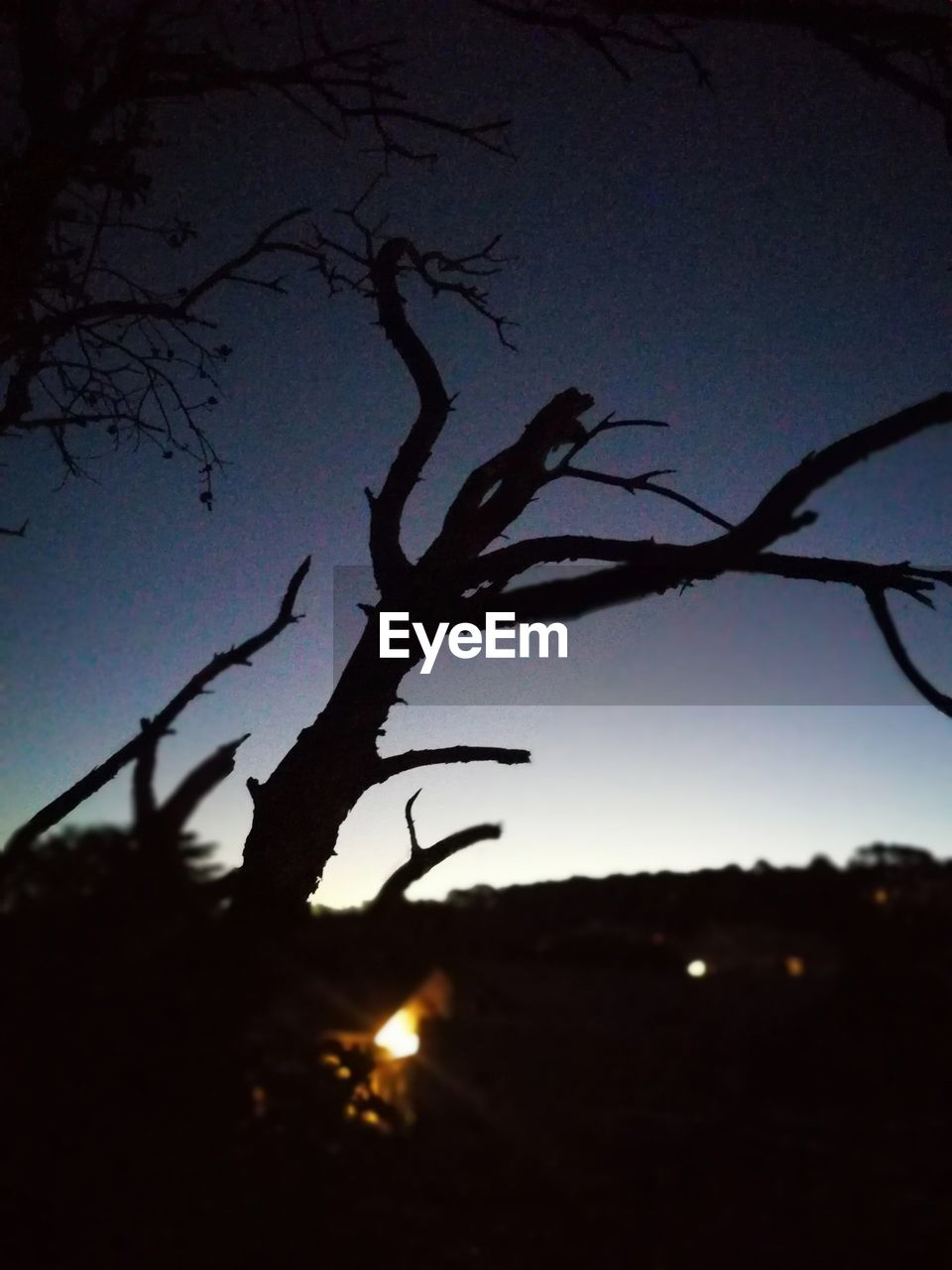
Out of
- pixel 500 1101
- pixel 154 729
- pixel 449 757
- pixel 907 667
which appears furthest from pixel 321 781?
pixel 500 1101

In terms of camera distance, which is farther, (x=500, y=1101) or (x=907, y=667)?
(x=500, y=1101)

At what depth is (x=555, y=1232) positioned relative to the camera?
12.7 meters

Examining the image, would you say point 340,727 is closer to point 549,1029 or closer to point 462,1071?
point 462,1071

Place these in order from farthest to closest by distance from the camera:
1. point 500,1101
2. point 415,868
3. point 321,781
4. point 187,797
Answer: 1. point 500,1101
2. point 321,781
3. point 415,868
4. point 187,797

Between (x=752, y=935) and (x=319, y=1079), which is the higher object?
(x=752, y=935)

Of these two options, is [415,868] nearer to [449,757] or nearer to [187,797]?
[187,797]

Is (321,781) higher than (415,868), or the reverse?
(321,781)

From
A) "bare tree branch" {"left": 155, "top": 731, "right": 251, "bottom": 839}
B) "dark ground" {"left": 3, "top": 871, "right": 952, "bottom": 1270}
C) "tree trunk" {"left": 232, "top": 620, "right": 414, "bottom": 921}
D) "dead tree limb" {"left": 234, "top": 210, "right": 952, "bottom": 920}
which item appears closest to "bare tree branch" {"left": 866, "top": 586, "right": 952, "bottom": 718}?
"dead tree limb" {"left": 234, "top": 210, "right": 952, "bottom": 920}

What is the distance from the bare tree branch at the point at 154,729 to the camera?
62 centimetres

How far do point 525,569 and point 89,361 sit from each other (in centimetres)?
282

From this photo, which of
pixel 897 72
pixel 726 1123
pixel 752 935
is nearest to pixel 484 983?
pixel 897 72

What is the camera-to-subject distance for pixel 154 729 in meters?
0.76

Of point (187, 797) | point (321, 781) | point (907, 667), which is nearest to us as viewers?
point (187, 797)

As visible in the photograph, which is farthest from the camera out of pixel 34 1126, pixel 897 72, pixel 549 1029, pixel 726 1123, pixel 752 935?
pixel 549 1029
